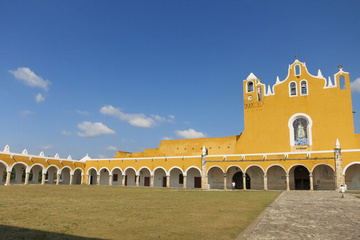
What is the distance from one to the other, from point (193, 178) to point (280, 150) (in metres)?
10.1

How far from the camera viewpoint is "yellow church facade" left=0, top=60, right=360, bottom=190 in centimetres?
2630

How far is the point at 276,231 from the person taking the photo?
6535 mm

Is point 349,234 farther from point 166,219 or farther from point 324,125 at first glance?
point 324,125

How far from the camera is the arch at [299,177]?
27.5 m

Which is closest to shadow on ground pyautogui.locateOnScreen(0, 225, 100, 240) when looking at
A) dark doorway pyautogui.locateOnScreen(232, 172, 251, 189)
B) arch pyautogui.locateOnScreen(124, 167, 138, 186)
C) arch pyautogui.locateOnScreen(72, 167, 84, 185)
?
dark doorway pyautogui.locateOnScreen(232, 172, 251, 189)

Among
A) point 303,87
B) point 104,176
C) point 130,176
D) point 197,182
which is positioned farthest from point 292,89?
point 104,176

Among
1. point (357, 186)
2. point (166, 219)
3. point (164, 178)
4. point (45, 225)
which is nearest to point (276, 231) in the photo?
point (166, 219)

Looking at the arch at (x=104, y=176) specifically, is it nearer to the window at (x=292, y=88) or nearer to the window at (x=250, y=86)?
the window at (x=250, y=86)

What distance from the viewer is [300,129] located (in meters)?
28.9

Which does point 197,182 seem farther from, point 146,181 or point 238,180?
point 146,181

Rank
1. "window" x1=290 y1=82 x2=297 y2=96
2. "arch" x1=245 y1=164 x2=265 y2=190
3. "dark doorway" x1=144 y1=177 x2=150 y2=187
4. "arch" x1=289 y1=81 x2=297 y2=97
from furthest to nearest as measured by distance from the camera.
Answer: "dark doorway" x1=144 y1=177 x2=150 y2=187 → "window" x1=290 y1=82 x2=297 y2=96 → "arch" x1=289 y1=81 x2=297 y2=97 → "arch" x1=245 y1=164 x2=265 y2=190

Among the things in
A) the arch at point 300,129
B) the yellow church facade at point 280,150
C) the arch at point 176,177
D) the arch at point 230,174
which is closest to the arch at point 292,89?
the yellow church facade at point 280,150

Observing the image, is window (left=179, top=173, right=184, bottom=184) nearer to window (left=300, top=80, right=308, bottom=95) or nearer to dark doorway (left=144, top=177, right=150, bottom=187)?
dark doorway (left=144, top=177, right=150, bottom=187)

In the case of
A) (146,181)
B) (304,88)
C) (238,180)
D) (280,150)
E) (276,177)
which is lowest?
(146,181)
